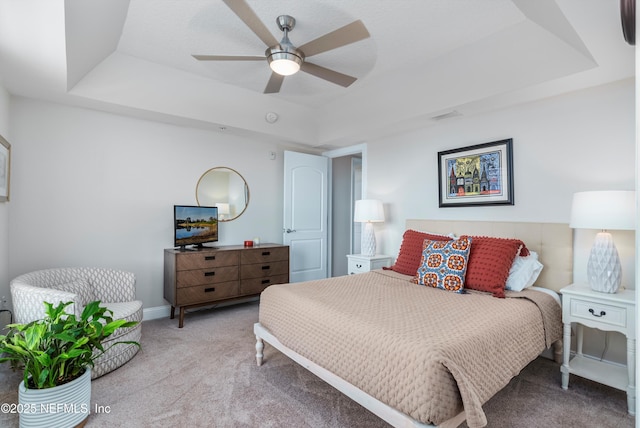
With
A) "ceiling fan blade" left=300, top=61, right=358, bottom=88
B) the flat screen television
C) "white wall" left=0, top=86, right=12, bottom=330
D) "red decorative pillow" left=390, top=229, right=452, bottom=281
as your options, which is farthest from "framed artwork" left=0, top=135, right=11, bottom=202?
"red decorative pillow" left=390, top=229, right=452, bottom=281

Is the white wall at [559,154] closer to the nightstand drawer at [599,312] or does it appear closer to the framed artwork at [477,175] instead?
the framed artwork at [477,175]

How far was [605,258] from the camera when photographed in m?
2.17

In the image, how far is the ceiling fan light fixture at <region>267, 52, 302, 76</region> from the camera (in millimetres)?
2186

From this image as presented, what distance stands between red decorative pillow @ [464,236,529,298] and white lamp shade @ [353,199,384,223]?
140 centimetres

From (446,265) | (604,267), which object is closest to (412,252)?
(446,265)

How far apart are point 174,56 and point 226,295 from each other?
8.32 ft

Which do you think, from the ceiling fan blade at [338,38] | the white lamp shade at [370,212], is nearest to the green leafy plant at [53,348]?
the ceiling fan blade at [338,38]

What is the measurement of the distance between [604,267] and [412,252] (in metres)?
1.44

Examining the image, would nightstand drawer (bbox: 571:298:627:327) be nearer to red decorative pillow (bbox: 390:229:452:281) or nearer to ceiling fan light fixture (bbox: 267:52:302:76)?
red decorative pillow (bbox: 390:229:452:281)

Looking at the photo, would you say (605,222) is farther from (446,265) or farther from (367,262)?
(367,262)

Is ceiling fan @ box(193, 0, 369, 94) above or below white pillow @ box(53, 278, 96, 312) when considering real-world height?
above

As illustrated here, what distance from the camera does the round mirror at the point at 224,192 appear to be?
4098 millimetres

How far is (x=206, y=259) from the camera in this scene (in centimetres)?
357

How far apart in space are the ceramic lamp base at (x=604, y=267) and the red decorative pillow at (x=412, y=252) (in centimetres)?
108
